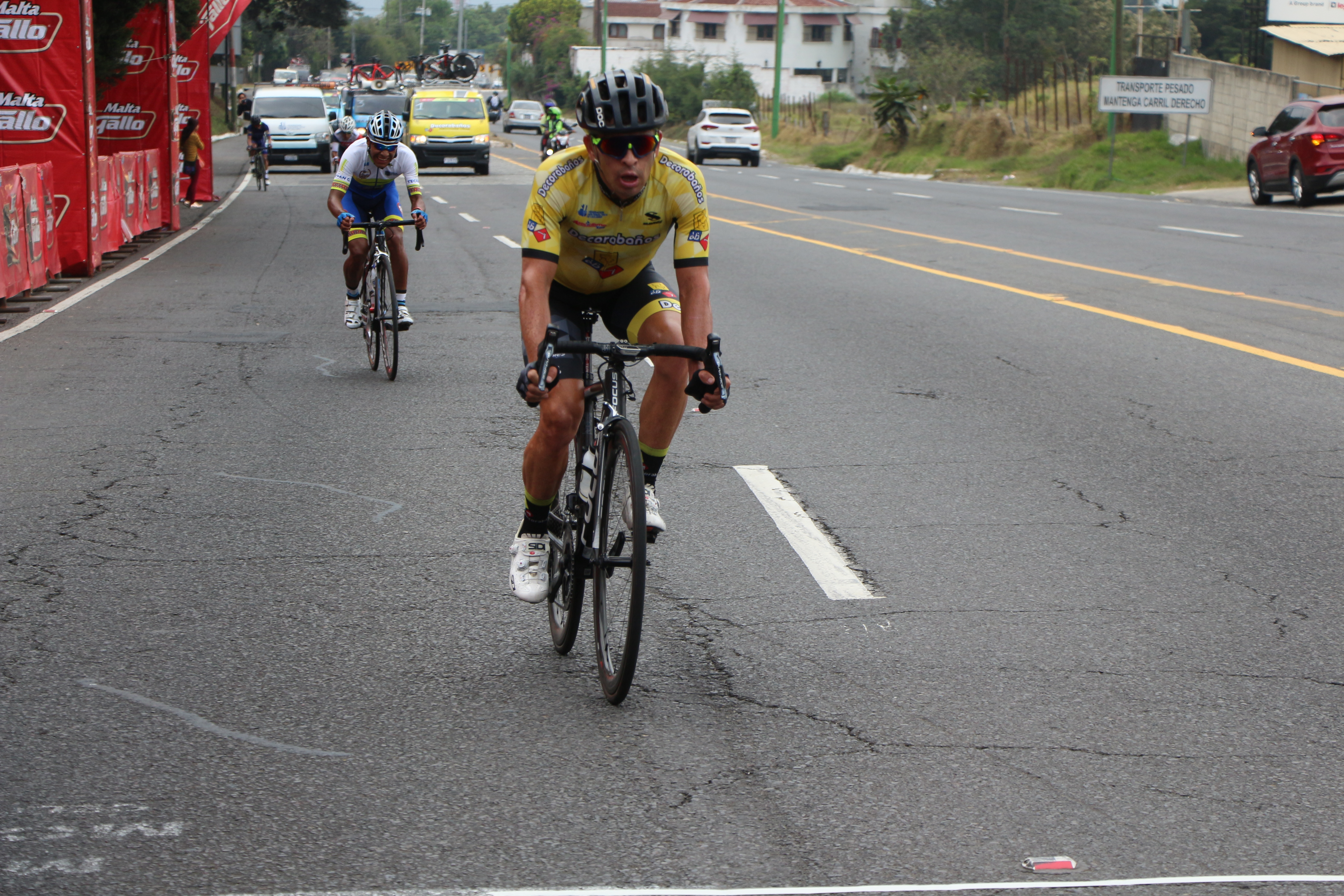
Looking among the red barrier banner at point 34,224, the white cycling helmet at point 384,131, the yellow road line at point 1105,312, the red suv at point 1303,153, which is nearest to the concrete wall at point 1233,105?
the red suv at point 1303,153

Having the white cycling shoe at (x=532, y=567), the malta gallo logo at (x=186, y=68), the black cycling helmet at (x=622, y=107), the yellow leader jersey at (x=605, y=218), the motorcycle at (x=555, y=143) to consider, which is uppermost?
the malta gallo logo at (x=186, y=68)

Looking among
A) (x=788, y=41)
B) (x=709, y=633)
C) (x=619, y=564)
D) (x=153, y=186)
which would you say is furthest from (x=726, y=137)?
(x=788, y=41)

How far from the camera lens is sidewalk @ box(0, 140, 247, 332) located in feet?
46.2

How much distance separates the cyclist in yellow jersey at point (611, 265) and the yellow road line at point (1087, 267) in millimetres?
9461

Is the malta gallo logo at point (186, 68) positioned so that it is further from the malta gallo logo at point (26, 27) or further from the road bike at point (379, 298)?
the road bike at point (379, 298)

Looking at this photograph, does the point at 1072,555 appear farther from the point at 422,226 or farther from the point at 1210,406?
the point at 422,226

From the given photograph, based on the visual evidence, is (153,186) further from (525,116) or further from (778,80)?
(525,116)

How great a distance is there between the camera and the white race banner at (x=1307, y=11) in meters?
44.2

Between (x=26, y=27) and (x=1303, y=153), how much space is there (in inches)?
809

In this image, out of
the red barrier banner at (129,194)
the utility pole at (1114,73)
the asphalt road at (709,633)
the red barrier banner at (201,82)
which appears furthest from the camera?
the utility pole at (1114,73)

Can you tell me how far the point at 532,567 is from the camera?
5.21 metres

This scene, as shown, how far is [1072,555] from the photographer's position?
20.6 ft

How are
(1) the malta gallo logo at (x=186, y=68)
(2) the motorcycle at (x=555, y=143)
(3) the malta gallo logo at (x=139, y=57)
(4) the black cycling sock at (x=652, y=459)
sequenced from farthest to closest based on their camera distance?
(2) the motorcycle at (x=555, y=143)
(1) the malta gallo logo at (x=186, y=68)
(3) the malta gallo logo at (x=139, y=57)
(4) the black cycling sock at (x=652, y=459)

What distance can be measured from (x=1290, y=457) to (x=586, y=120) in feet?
15.7
